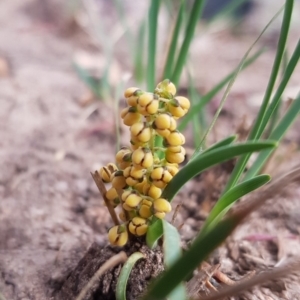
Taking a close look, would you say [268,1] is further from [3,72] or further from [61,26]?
[3,72]

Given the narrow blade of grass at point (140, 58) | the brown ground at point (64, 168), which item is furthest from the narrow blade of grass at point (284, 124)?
the narrow blade of grass at point (140, 58)

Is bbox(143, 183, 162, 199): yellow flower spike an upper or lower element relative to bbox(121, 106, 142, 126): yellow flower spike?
lower

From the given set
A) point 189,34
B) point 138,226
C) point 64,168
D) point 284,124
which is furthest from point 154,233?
point 64,168

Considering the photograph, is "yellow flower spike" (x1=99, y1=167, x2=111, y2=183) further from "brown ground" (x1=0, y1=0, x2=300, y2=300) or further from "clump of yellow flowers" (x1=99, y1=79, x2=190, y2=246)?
"brown ground" (x1=0, y1=0, x2=300, y2=300)

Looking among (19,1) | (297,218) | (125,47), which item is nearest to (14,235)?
(297,218)

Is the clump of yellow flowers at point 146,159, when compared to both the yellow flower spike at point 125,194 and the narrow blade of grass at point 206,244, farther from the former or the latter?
the narrow blade of grass at point 206,244

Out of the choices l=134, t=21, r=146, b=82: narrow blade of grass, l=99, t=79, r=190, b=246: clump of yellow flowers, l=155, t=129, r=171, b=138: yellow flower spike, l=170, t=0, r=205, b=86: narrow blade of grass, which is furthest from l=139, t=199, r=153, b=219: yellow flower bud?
l=134, t=21, r=146, b=82: narrow blade of grass
